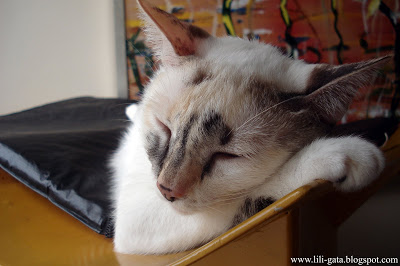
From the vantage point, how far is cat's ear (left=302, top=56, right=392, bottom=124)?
Result: 685 mm

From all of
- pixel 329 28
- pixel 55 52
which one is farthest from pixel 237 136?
pixel 55 52

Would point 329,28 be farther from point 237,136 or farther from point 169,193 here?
point 169,193

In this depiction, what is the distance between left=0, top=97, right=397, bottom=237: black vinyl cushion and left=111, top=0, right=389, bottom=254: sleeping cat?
0.60ft

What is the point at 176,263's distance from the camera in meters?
0.70

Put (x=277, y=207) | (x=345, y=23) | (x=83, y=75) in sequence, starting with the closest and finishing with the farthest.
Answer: (x=277, y=207), (x=345, y=23), (x=83, y=75)

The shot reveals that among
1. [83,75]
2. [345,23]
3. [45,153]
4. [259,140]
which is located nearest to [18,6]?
[83,75]

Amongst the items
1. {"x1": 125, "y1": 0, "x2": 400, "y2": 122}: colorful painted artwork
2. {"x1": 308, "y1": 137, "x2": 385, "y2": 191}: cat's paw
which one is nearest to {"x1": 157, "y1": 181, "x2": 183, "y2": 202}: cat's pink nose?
{"x1": 308, "y1": 137, "x2": 385, "y2": 191}: cat's paw

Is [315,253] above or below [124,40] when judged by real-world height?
below

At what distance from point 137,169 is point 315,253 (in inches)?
21.8

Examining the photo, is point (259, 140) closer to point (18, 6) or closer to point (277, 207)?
point (277, 207)

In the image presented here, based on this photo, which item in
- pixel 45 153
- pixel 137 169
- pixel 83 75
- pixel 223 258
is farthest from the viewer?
pixel 83 75

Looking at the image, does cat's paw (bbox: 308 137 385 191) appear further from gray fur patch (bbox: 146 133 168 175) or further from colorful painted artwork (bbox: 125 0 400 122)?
colorful painted artwork (bbox: 125 0 400 122)

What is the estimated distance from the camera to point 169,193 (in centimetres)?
75

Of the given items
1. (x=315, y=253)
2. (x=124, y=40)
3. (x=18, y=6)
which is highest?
(x=18, y=6)
